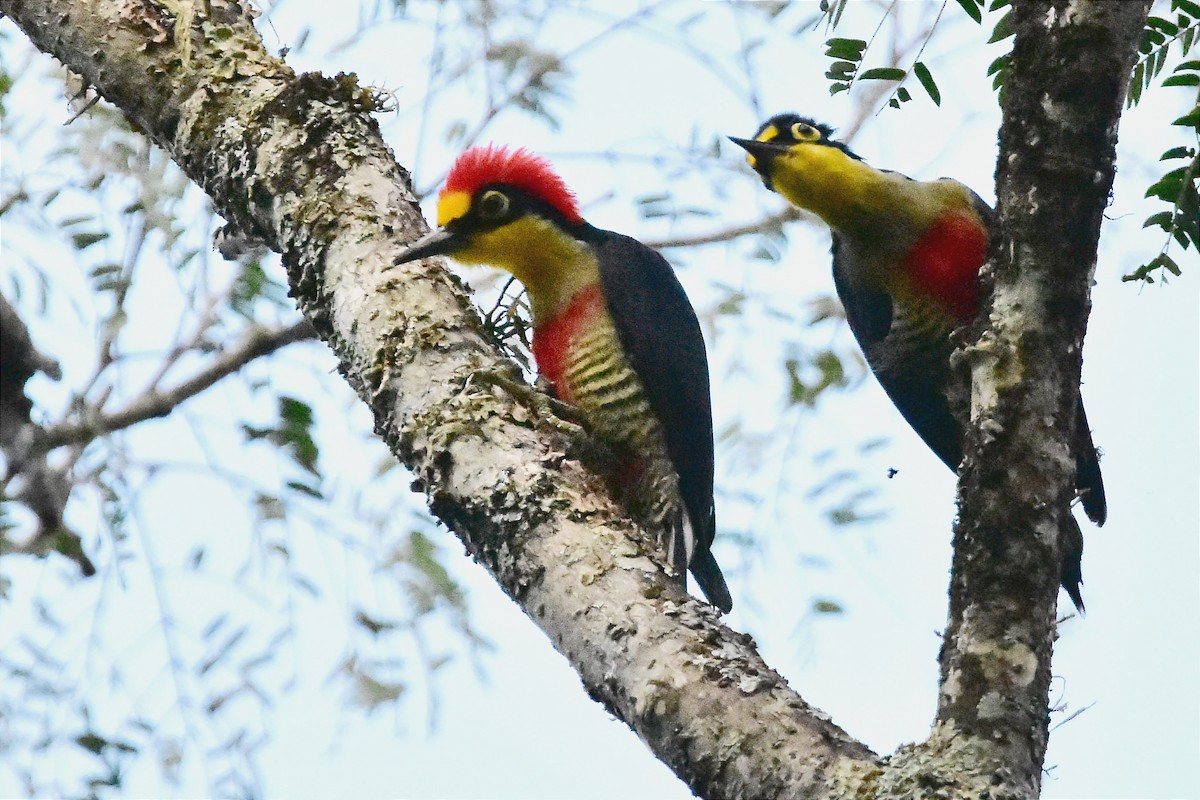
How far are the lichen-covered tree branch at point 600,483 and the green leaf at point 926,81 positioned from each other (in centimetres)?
97

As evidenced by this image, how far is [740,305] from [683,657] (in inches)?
141

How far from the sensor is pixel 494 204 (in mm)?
4355

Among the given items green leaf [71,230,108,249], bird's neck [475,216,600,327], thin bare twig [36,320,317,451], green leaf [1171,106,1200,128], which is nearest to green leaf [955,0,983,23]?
green leaf [1171,106,1200,128]

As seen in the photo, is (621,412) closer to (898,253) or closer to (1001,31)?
(898,253)

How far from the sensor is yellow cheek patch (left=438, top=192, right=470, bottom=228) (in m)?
4.24

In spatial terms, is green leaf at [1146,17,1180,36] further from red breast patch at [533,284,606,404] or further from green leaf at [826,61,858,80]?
red breast patch at [533,284,606,404]

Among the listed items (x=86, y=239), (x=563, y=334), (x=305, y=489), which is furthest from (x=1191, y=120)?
(x=86, y=239)

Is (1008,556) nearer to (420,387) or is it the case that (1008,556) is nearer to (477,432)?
(477,432)

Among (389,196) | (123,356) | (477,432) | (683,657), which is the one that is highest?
(123,356)

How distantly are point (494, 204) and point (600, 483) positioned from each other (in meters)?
1.61

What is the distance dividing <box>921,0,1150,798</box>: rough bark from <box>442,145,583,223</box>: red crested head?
2.31 m

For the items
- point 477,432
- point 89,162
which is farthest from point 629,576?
point 89,162

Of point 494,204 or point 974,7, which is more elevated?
point 494,204

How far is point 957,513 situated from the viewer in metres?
2.21
